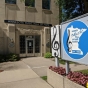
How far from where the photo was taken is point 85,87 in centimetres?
397

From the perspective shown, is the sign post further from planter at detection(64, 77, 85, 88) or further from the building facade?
the building facade

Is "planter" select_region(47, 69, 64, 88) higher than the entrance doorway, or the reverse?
the entrance doorway

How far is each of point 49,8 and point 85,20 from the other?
14.8 m

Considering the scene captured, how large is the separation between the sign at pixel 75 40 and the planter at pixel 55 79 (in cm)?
82

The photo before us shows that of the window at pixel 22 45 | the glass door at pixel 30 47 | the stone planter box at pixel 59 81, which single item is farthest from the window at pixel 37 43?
the stone planter box at pixel 59 81

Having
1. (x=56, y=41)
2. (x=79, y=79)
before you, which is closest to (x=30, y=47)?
(x=56, y=41)

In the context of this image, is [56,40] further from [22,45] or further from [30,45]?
[30,45]

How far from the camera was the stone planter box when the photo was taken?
173 inches

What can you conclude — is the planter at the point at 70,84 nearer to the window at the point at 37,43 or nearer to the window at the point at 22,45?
the window at the point at 22,45

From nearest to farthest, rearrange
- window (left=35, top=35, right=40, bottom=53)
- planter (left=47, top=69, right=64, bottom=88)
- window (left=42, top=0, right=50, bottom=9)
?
planter (left=47, top=69, right=64, bottom=88) < window (left=35, top=35, right=40, bottom=53) < window (left=42, top=0, right=50, bottom=9)

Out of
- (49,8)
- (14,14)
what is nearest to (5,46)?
(14,14)

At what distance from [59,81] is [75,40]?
1.75m

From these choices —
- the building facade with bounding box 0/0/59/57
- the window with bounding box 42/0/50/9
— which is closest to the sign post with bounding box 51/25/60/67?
the building facade with bounding box 0/0/59/57

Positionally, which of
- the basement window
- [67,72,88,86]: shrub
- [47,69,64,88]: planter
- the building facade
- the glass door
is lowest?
[47,69,64,88]: planter
